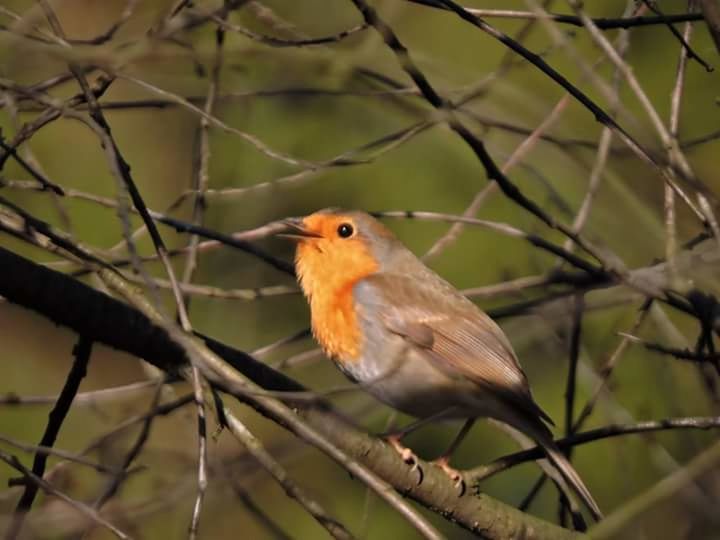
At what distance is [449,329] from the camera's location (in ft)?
15.6

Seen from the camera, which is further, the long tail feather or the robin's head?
the robin's head

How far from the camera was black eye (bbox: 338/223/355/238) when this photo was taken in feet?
16.2

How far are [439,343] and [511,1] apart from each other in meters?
2.73

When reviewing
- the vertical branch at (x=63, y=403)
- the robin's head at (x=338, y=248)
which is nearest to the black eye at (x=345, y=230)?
the robin's head at (x=338, y=248)

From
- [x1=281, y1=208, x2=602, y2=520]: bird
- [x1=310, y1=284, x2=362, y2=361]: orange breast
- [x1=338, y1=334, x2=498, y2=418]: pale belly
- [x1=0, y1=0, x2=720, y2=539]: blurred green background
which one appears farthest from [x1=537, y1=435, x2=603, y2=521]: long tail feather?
[x1=310, y1=284, x2=362, y2=361]: orange breast

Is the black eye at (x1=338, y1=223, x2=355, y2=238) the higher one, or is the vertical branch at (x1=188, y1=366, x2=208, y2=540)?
the black eye at (x1=338, y1=223, x2=355, y2=238)

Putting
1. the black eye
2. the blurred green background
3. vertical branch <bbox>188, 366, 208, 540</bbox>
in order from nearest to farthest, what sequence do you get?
vertical branch <bbox>188, 366, 208, 540</bbox> < the black eye < the blurred green background

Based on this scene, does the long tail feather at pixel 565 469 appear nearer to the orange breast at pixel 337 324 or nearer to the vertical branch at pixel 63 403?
the orange breast at pixel 337 324

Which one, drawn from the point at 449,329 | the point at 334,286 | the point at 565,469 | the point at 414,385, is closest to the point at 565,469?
the point at 565,469

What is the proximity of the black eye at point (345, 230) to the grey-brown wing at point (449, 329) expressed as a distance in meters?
0.21

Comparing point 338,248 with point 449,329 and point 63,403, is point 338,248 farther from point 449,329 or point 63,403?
point 63,403

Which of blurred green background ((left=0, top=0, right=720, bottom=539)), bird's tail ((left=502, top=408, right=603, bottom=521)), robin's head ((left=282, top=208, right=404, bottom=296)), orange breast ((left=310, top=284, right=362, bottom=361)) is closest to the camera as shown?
bird's tail ((left=502, top=408, right=603, bottom=521))

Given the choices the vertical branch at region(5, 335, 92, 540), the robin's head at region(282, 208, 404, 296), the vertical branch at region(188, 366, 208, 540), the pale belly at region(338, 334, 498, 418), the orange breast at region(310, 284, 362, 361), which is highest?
the robin's head at region(282, 208, 404, 296)

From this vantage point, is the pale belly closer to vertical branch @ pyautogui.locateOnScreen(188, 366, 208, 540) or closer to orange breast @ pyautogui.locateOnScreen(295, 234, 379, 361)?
orange breast @ pyautogui.locateOnScreen(295, 234, 379, 361)
